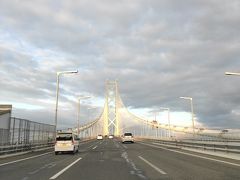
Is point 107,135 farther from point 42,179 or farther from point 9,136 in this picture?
point 42,179

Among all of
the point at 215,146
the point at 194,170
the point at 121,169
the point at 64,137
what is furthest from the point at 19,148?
the point at 194,170

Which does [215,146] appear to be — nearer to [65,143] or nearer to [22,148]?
[65,143]

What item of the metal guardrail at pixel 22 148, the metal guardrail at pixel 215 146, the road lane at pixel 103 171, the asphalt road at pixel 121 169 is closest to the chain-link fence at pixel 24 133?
the metal guardrail at pixel 22 148

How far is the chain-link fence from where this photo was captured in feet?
97.7

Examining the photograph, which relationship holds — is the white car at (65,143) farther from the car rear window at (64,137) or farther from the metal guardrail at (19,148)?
the metal guardrail at (19,148)

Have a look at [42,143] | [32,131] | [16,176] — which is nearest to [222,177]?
[16,176]

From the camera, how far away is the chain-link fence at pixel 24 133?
1172 inches

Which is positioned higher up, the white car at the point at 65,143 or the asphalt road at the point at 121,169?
the white car at the point at 65,143

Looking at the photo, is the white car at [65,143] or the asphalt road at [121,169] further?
the white car at [65,143]

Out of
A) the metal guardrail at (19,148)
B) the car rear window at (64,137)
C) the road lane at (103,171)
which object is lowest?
the road lane at (103,171)

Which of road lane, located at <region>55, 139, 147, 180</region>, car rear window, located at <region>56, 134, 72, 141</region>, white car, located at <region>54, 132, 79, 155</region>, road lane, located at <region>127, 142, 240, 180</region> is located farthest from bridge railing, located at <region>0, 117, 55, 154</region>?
road lane, located at <region>127, 142, 240, 180</region>

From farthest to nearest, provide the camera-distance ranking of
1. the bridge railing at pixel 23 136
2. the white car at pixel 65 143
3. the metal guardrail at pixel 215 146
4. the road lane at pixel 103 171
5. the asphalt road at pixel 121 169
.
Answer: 1. the white car at pixel 65 143
2. the bridge railing at pixel 23 136
3. the metal guardrail at pixel 215 146
4. the asphalt road at pixel 121 169
5. the road lane at pixel 103 171

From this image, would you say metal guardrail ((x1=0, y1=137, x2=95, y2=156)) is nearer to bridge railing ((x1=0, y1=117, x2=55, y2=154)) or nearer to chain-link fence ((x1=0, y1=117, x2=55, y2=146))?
bridge railing ((x1=0, y1=117, x2=55, y2=154))

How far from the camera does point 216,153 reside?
A: 2798 cm
